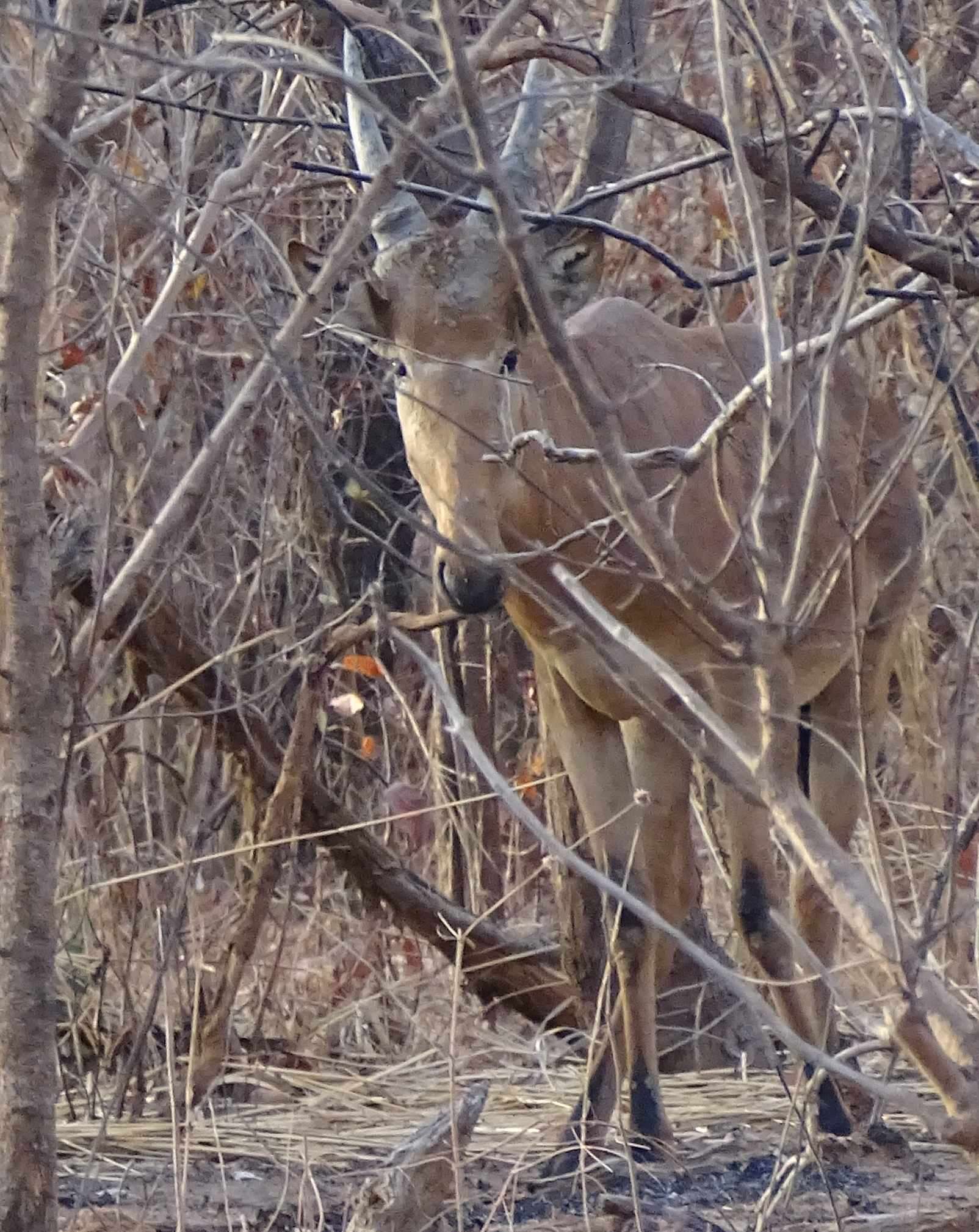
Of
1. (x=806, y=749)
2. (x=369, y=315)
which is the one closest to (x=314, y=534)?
(x=806, y=749)

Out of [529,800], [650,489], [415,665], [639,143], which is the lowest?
[529,800]

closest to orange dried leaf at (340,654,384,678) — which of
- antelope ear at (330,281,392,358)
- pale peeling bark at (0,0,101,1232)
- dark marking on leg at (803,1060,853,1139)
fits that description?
antelope ear at (330,281,392,358)

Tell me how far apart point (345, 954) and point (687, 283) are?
4214 mm

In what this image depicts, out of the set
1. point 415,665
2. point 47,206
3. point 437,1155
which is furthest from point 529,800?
point 47,206

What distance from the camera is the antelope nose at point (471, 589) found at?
4.60m

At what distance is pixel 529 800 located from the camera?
7.97m

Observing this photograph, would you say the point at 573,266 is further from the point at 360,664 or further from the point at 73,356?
the point at 360,664

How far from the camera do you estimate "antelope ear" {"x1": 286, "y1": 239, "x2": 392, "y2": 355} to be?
4809 millimetres

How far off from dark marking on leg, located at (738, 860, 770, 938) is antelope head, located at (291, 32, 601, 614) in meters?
1.40

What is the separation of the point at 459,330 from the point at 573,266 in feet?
1.36

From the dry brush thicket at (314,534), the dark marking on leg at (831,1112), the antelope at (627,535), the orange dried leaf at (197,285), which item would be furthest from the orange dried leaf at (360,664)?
the dark marking on leg at (831,1112)

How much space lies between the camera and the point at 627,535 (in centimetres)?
468

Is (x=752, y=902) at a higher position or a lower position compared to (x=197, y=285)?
→ lower

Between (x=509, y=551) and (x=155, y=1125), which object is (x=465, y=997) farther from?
(x=509, y=551)
